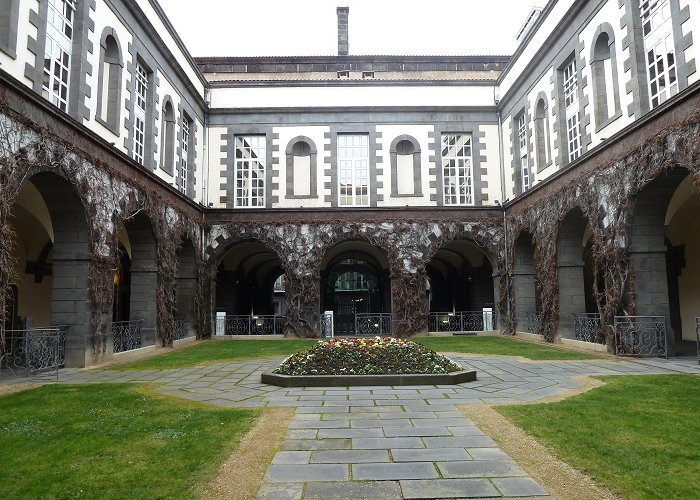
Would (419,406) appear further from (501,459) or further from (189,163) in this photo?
(189,163)

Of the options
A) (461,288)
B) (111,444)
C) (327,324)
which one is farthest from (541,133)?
(111,444)

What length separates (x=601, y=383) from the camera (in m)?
7.88

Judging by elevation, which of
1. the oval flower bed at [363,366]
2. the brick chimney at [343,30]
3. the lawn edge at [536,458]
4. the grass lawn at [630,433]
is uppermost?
the brick chimney at [343,30]

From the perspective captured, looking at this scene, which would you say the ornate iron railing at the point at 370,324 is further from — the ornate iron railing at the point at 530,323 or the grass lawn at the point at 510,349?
the ornate iron railing at the point at 530,323

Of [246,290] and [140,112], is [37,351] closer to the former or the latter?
[140,112]

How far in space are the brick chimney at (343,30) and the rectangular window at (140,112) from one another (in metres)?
10.6

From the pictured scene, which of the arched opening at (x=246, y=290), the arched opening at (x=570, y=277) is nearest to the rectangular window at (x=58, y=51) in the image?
the arched opening at (x=246, y=290)

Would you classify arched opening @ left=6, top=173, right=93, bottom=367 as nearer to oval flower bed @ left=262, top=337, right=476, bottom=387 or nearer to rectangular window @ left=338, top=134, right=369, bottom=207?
oval flower bed @ left=262, top=337, right=476, bottom=387

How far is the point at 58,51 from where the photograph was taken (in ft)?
33.4

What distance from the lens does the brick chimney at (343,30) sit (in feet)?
74.6

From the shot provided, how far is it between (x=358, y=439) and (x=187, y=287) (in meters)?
14.0

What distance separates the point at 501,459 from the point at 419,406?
2135 mm

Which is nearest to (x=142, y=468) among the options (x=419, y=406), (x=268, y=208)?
(x=419, y=406)

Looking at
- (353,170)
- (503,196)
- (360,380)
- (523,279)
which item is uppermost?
(353,170)
